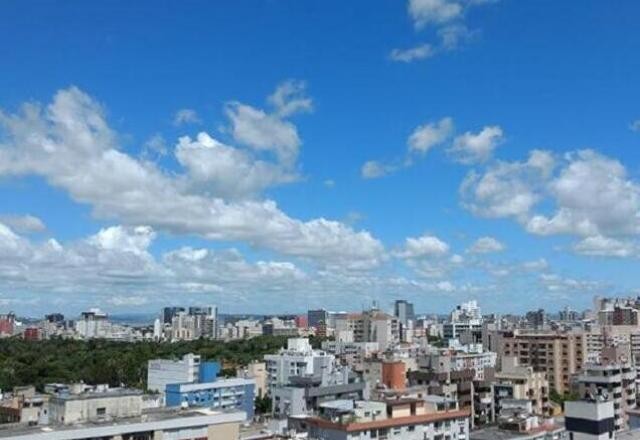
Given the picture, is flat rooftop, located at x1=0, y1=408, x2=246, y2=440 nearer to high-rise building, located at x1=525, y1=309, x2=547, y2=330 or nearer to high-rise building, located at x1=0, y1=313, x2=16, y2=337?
high-rise building, located at x1=525, y1=309, x2=547, y2=330

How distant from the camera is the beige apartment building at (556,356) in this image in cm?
5238

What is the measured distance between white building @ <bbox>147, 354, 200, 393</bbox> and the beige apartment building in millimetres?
21113

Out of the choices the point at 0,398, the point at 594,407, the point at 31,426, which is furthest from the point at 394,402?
the point at 0,398

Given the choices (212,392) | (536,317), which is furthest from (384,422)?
(536,317)

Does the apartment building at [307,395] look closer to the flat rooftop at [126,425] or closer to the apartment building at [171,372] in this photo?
the apartment building at [171,372]

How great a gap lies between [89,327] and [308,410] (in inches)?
4735

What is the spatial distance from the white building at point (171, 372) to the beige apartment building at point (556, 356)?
21113mm

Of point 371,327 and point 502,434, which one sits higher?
point 371,327

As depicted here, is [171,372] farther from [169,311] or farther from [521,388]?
[169,311]

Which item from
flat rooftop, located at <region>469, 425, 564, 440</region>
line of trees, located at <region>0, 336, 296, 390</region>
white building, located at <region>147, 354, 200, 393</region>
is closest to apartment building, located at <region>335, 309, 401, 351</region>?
line of trees, located at <region>0, 336, 296, 390</region>

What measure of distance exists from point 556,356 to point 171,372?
26074 millimetres

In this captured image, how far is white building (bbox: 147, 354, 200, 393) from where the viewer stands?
4628 centimetres

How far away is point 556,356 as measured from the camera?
173 ft

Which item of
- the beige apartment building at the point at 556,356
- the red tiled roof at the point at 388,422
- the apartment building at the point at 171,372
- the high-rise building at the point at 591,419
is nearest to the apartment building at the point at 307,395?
the red tiled roof at the point at 388,422
